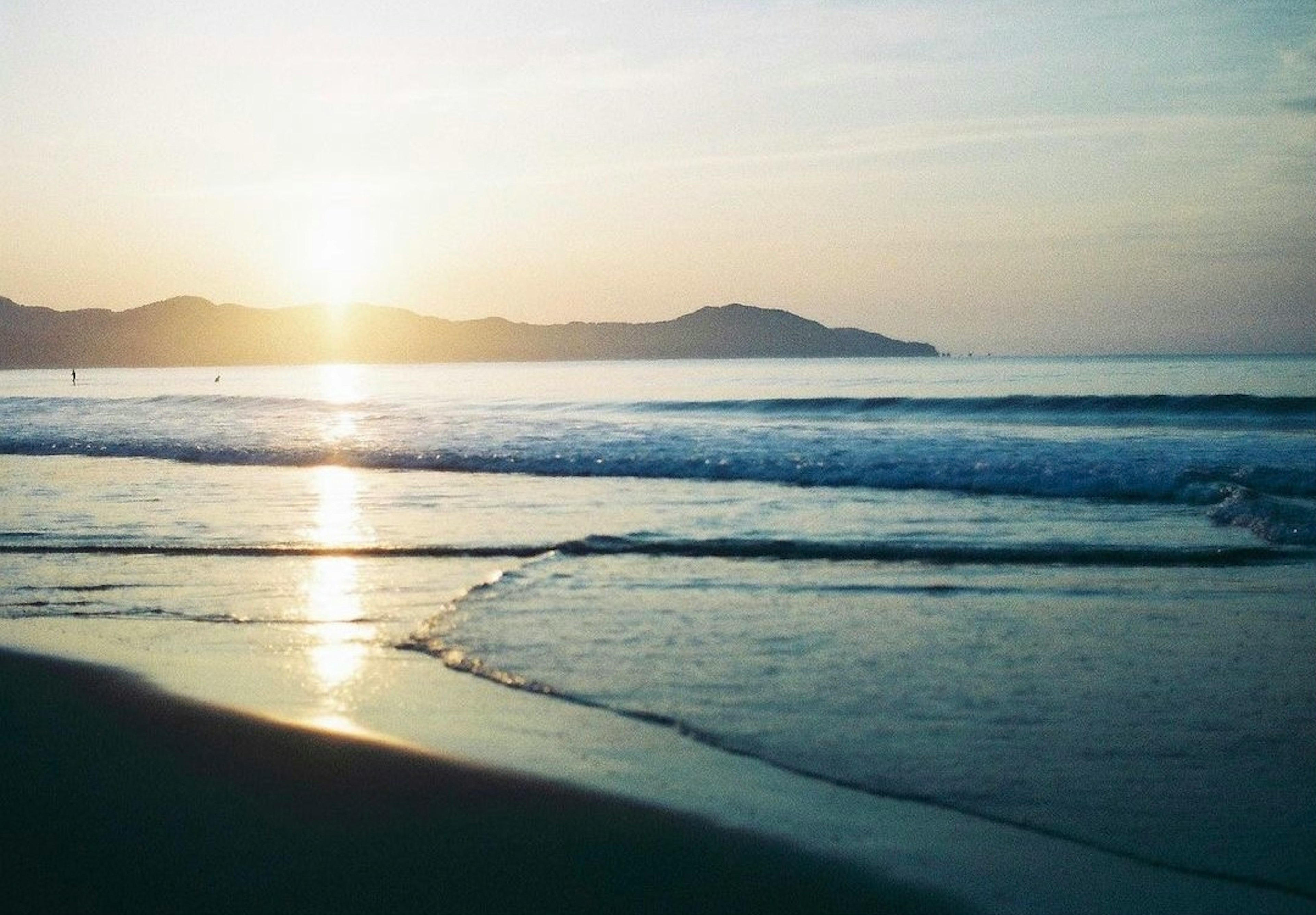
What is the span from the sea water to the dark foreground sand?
3.11ft

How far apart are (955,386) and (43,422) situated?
113ft

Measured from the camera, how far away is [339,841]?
158 inches

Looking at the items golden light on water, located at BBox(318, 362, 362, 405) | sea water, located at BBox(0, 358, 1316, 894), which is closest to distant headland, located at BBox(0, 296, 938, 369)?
golden light on water, located at BBox(318, 362, 362, 405)

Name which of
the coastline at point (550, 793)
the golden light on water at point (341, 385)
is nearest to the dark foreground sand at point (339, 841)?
the coastline at point (550, 793)

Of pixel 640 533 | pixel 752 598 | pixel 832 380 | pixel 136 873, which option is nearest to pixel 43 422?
pixel 640 533

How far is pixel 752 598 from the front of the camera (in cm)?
836

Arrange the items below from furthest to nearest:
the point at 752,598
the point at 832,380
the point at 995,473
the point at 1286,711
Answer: the point at 832,380
the point at 995,473
the point at 752,598
the point at 1286,711

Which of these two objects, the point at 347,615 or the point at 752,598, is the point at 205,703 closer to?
the point at 347,615

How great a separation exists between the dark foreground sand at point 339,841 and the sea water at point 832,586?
95 cm

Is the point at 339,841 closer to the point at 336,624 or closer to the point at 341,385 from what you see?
the point at 336,624

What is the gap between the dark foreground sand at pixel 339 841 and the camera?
3.58 meters

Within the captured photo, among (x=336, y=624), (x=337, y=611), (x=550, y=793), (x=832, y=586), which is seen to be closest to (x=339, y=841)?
(x=550, y=793)

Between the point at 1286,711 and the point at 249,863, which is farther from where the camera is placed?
the point at 1286,711

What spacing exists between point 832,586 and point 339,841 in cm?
541
